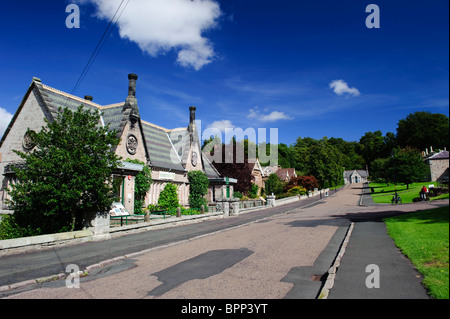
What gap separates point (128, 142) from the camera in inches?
Answer: 946

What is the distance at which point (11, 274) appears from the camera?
26.1ft

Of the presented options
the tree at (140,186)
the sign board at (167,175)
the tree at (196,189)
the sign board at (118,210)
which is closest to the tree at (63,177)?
the sign board at (118,210)

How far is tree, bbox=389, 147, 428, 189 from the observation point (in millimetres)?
43812

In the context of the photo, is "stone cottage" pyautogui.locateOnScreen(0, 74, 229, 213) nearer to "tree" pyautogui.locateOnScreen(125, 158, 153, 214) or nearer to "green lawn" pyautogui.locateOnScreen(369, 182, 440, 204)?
"tree" pyautogui.locateOnScreen(125, 158, 153, 214)

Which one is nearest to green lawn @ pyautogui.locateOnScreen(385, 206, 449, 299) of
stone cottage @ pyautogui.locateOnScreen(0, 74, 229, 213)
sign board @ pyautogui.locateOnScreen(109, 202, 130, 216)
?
stone cottage @ pyautogui.locateOnScreen(0, 74, 229, 213)

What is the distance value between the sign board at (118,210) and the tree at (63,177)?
456 cm

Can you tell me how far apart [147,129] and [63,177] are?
18883mm

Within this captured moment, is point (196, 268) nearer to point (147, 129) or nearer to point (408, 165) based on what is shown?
point (147, 129)

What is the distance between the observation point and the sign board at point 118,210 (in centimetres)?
1938

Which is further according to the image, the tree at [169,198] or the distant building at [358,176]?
the distant building at [358,176]

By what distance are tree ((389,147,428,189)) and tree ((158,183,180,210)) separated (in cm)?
3803

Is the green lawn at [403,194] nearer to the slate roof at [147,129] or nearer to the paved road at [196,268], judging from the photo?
the slate roof at [147,129]
